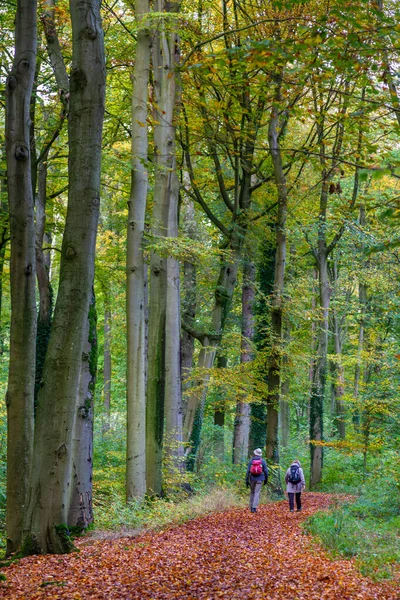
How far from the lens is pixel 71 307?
279 inches

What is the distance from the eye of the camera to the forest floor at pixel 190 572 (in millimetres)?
6031

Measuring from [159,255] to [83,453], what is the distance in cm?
455

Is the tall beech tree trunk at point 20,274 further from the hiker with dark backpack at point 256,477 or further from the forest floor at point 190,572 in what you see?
the hiker with dark backpack at point 256,477

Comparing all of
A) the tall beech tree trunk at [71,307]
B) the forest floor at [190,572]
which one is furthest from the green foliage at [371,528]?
the tall beech tree trunk at [71,307]

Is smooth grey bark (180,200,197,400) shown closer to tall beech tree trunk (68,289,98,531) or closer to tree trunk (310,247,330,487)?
tree trunk (310,247,330,487)

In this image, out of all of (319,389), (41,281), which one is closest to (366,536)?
(41,281)

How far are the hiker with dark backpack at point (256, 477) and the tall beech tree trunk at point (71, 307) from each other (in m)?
7.63

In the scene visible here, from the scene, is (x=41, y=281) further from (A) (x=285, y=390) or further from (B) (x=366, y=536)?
(B) (x=366, y=536)

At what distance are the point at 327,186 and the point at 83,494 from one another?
14997mm

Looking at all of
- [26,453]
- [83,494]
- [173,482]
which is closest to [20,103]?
[26,453]

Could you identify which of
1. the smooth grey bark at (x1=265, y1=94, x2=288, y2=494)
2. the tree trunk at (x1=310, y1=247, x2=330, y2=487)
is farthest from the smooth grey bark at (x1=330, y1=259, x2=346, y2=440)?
the smooth grey bark at (x1=265, y1=94, x2=288, y2=494)

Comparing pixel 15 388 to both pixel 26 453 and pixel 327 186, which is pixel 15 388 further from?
pixel 327 186

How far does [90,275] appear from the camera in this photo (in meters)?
7.29

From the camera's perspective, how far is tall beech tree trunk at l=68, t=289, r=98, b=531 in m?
10.4
